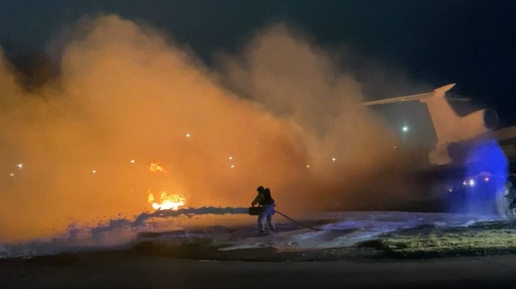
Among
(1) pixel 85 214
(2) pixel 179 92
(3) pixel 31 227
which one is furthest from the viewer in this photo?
(2) pixel 179 92

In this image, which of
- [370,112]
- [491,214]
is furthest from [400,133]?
[491,214]

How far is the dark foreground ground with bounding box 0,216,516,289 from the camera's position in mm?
8992

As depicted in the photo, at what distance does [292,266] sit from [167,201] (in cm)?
1795

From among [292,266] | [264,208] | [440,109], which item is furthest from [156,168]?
[292,266]

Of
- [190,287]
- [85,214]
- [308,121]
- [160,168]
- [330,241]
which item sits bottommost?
[190,287]

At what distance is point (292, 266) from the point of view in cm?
1039

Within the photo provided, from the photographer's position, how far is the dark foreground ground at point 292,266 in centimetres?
899

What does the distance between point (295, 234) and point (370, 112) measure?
72.4 feet

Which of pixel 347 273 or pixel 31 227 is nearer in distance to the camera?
pixel 347 273

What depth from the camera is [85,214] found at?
23.8 metres

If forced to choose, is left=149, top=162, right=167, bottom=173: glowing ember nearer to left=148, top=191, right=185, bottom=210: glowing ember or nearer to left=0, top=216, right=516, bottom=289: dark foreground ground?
left=148, top=191, right=185, bottom=210: glowing ember

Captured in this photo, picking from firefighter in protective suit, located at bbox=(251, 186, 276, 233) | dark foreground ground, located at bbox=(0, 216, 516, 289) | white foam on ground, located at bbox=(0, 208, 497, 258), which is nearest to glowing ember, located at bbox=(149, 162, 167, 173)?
white foam on ground, located at bbox=(0, 208, 497, 258)

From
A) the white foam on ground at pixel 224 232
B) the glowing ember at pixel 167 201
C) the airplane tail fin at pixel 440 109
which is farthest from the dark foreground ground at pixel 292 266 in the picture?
the airplane tail fin at pixel 440 109

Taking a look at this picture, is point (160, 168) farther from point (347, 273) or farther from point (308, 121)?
point (347, 273)
